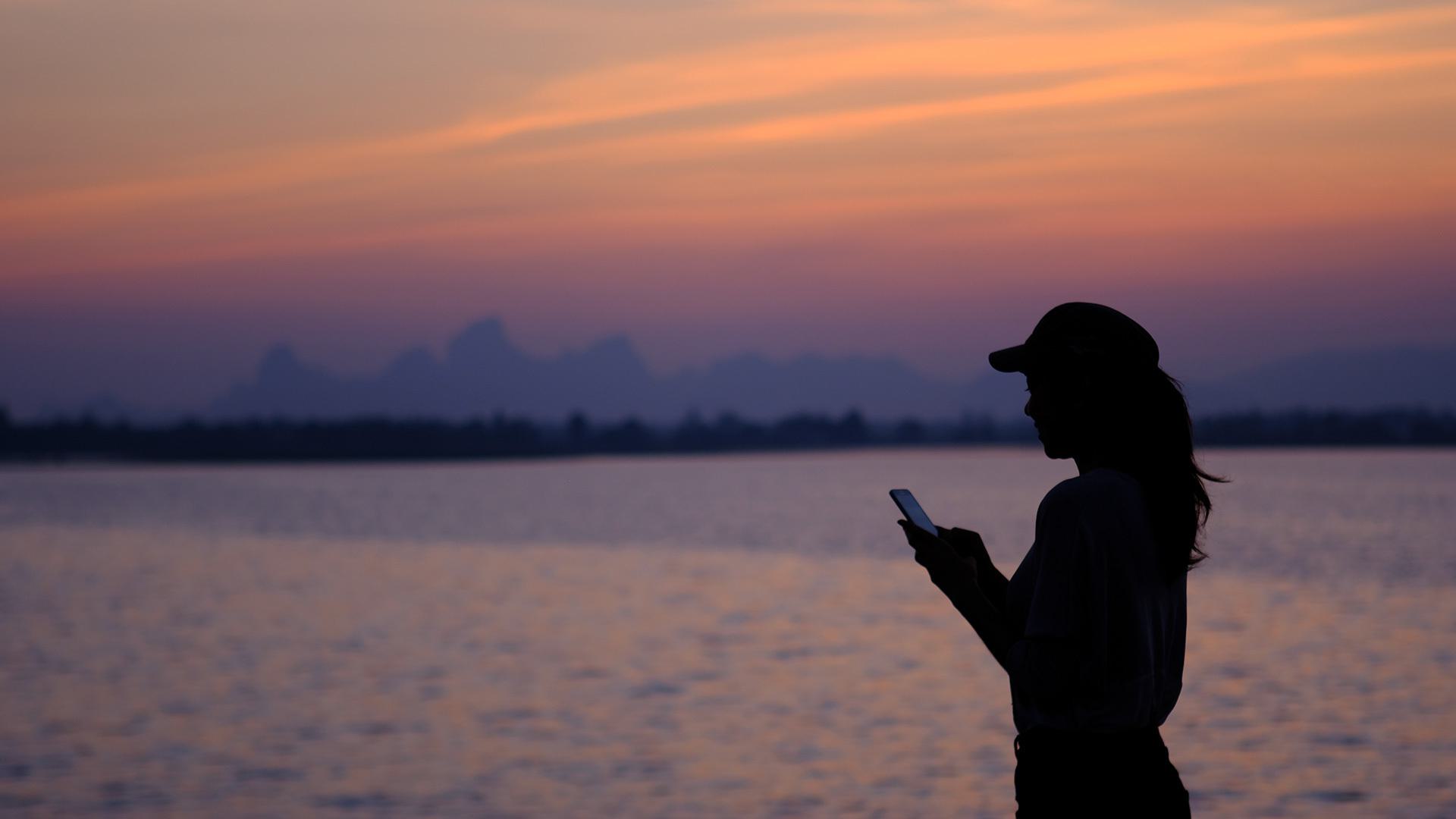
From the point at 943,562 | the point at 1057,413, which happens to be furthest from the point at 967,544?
the point at 1057,413

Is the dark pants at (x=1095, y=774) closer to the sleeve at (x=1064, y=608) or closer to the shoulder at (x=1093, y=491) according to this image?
the sleeve at (x=1064, y=608)

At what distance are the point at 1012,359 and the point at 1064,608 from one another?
602 mm

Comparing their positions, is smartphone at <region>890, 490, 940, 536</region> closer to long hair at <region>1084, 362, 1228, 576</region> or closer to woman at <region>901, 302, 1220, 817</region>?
woman at <region>901, 302, 1220, 817</region>

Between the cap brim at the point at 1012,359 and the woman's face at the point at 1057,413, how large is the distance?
0.04 metres

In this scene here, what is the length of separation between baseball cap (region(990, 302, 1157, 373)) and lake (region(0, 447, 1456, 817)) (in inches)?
523

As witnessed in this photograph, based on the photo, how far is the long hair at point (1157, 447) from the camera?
12.3 ft

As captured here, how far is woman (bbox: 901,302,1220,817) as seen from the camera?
3652 millimetres

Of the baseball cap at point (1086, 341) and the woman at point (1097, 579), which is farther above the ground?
the baseball cap at point (1086, 341)

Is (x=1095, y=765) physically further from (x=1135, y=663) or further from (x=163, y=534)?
(x=163, y=534)

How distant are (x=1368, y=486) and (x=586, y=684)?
114629 millimetres

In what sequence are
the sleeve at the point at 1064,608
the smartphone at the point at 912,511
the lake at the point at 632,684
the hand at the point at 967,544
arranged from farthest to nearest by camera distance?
the lake at the point at 632,684 → the hand at the point at 967,544 → the smartphone at the point at 912,511 → the sleeve at the point at 1064,608

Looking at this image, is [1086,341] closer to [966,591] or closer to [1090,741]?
[966,591]

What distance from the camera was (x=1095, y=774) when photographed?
3.79 meters

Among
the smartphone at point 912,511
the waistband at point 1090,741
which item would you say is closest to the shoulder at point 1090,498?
the smartphone at point 912,511
